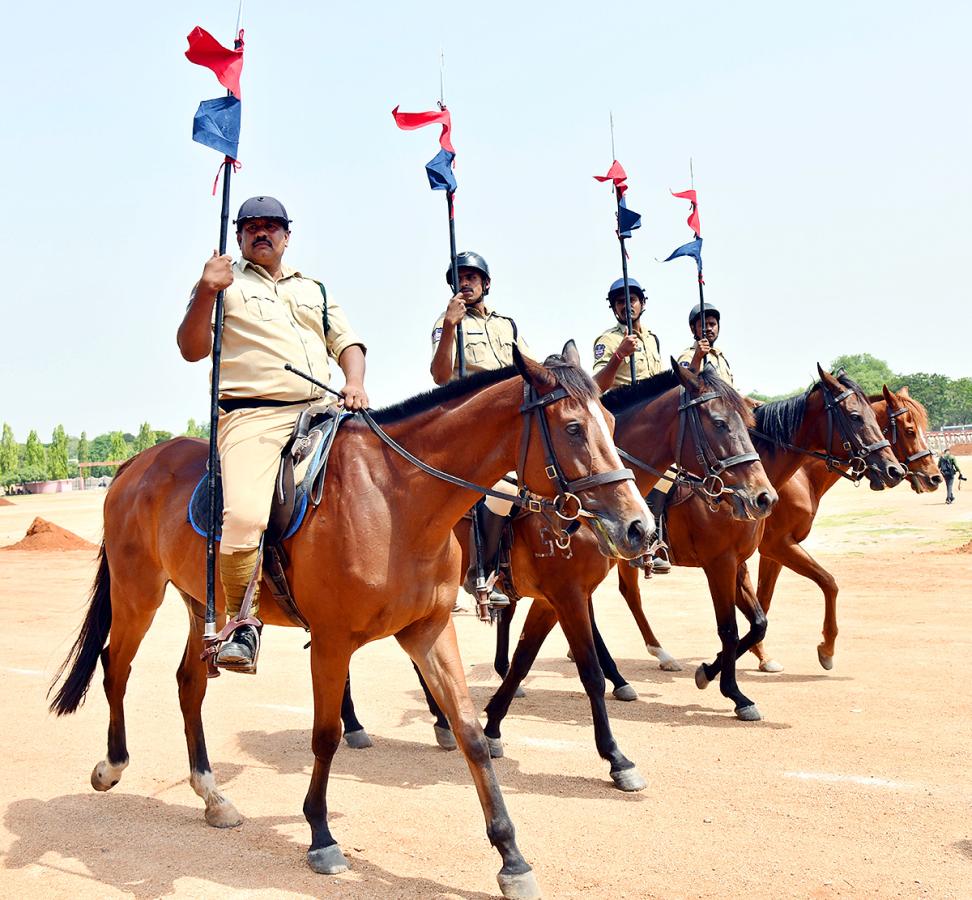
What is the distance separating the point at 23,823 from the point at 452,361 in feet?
14.0

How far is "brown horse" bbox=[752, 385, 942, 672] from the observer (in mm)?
9352

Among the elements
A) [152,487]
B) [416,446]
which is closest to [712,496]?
[416,446]

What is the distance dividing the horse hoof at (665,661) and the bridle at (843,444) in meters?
2.62

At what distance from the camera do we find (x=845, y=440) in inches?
359

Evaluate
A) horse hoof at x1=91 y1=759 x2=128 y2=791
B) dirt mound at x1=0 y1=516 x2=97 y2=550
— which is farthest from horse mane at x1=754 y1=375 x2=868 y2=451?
dirt mound at x1=0 y1=516 x2=97 y2=550

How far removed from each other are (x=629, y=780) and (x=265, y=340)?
3.60 meters

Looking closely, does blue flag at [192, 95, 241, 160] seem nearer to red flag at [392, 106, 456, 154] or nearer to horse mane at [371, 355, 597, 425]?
horse mane at [371, 355, 597, 425]

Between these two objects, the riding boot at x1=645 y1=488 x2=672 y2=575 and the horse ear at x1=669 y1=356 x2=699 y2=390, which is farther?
the riding boot at x1=645 y1=488 x2=672 y2=575

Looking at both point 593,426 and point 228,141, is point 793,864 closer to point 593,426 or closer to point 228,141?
point 593,426

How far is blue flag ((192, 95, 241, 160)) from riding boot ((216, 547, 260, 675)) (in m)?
2.24

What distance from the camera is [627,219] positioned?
32.0 feet

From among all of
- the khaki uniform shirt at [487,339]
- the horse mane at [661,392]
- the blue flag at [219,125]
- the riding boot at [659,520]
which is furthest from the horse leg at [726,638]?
the blue flag at [219,125]

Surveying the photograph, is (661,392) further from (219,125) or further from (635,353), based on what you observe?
(219,125)

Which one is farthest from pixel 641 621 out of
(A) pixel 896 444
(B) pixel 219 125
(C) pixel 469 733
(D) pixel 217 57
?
(D) pixel 217 57
